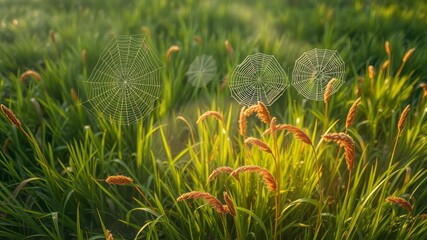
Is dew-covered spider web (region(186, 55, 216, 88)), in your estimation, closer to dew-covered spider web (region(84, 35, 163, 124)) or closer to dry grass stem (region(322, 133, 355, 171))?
dew-covered spider web (region(84, 35, 163, 124))

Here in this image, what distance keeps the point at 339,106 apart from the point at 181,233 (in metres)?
1.33

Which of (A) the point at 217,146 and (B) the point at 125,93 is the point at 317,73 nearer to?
(A) the point at 217,146

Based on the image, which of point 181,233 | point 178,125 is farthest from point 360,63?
point 181,233

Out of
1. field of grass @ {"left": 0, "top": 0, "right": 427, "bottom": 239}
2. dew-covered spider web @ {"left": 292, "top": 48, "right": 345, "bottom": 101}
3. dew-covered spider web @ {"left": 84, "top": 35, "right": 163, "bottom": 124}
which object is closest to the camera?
field of grass @ {"left": 0, "top": 0, "right": 427, "bottom": 239}

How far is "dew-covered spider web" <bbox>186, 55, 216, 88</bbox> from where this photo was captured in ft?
9.43

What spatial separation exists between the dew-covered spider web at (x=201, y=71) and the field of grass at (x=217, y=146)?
0.05 m

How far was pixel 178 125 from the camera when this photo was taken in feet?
8.60

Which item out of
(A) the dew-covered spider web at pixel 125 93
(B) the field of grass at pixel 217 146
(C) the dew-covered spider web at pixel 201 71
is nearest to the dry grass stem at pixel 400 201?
(B) the field of grass at pixel 217 146

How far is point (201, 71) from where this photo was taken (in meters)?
2.91

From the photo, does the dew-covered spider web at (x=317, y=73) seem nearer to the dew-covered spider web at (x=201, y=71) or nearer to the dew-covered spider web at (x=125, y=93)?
the dew-covered spider web at (x=201, y=71)

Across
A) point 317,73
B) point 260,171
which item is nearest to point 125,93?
point 317,73

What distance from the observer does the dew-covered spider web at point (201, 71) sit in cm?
287

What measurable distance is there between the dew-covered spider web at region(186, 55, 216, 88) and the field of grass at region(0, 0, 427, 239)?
0.17 feet

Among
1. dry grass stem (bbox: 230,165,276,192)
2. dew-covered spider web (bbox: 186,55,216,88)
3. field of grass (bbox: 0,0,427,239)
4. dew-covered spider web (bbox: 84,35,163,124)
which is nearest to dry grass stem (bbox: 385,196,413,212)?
field of grass (bbox: 0,0,427,239)
